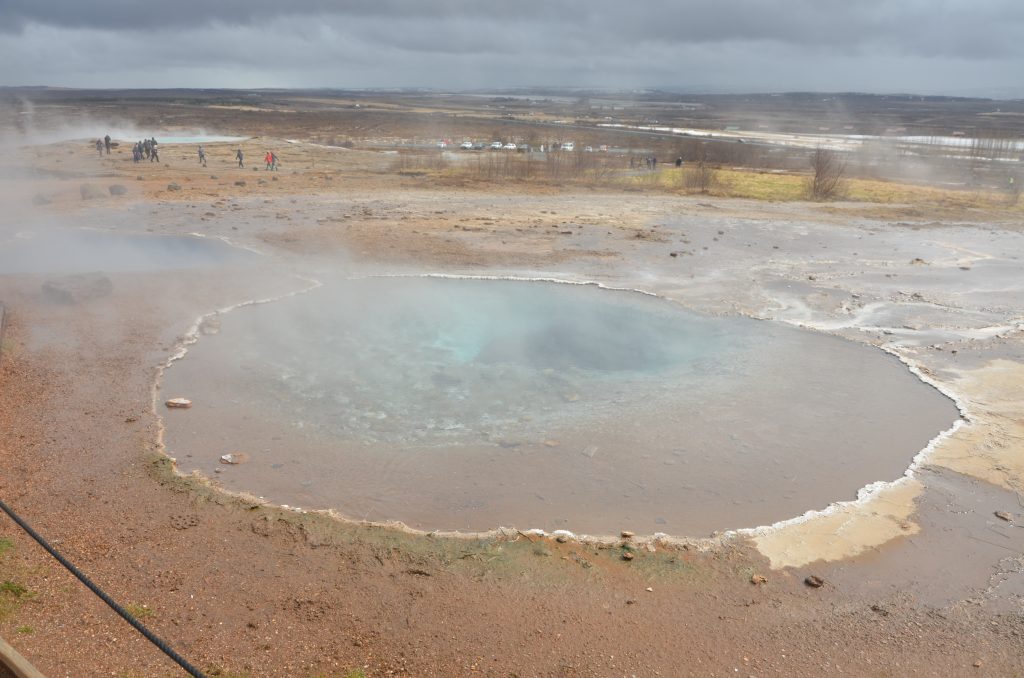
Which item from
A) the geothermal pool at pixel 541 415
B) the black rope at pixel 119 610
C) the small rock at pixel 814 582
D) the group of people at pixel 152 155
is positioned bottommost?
the small rock at pixel 814 582

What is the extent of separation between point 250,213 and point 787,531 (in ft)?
56.3

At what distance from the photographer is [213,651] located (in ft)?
14.8

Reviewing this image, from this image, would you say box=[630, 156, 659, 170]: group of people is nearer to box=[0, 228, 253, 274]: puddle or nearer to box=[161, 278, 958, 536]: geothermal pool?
box=[0, 228, 253, 274]: puddle

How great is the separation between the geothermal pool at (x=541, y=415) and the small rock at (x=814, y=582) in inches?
37.3

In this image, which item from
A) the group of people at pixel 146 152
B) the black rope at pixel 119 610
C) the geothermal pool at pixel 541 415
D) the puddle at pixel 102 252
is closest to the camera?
the black rope at pixel 119 610

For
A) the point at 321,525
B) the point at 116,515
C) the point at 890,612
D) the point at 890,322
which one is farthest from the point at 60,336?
the point at 890,322

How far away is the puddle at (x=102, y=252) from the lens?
13617 mm

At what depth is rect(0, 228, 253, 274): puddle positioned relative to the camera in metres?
13.6

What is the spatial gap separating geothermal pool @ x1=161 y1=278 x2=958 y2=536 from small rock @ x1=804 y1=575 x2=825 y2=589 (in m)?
0.95

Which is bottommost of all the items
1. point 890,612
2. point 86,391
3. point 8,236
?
point 890,612

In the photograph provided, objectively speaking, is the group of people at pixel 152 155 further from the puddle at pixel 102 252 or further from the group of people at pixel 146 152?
the puddle at pixel 102 252

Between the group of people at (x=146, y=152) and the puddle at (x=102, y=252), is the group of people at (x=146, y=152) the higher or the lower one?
the higher one

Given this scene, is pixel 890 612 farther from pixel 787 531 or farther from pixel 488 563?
pixel 488 563

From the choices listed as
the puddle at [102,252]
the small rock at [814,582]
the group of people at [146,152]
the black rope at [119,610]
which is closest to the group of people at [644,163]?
the group of people at [146,152]
